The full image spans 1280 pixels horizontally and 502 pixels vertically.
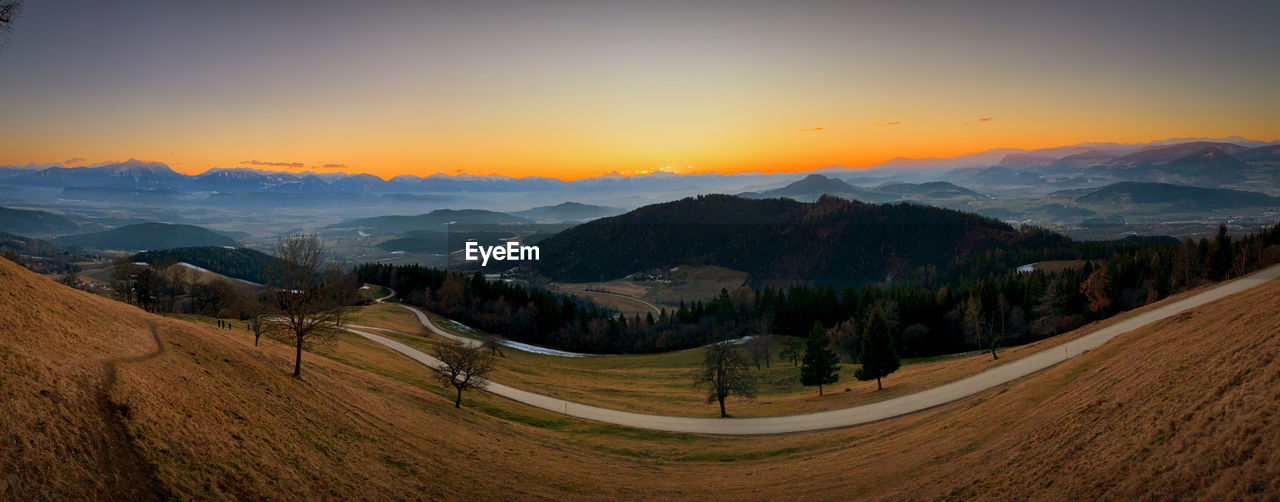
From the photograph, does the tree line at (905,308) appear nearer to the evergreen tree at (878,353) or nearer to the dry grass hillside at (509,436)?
the evergreen tree at (878,353)

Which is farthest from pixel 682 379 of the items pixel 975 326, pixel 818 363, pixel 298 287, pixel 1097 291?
pixel 1097 291

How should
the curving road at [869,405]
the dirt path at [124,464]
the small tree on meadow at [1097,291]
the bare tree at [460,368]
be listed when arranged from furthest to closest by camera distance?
the small tree on meadow at [1097,291]
the bare tree at [460,368]
the curving road at [869,405]
the dirt path at [124,464]

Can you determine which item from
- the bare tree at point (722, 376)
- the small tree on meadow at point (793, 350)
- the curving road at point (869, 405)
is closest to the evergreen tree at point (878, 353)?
the curving road at point (869, 405)

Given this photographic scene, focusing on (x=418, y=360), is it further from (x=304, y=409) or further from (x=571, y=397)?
(x=304, y=409)

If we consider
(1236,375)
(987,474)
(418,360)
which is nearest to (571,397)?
(418,360)

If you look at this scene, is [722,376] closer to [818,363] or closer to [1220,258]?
[818,363]

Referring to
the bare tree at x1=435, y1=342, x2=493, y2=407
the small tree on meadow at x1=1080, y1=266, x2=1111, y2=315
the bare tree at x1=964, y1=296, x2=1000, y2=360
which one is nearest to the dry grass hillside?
the bare tree at x1=435, y1=342, x2=493, y2=407
